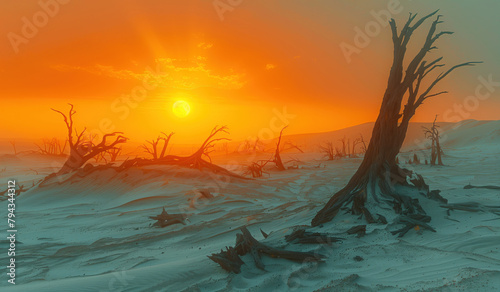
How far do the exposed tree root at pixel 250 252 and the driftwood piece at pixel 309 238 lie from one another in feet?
1.13

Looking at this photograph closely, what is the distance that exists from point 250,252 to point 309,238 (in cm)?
80

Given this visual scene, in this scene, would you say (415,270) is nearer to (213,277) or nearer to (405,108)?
(213,277)

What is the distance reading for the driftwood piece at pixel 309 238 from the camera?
165 inches

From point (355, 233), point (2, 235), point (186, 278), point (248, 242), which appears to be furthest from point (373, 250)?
point (2, 235)

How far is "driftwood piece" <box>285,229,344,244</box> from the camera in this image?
418cm

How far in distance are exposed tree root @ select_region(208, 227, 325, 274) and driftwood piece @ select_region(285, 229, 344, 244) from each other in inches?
13.6

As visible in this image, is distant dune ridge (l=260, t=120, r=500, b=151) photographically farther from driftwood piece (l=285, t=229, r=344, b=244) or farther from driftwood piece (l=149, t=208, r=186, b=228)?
driftwood piece (l=285, t=229, r=344, b=244)

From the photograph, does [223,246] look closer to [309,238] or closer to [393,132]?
[309,238]

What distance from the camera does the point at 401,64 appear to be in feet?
19.2

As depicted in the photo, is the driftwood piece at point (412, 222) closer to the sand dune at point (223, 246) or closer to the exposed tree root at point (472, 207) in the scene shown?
the sand dune at point (223, 246)

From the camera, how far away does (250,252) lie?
3910 millimetres

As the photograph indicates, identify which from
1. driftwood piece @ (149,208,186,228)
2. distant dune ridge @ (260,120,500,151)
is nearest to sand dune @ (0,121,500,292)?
driftwood piece @ (149,208,186,228)

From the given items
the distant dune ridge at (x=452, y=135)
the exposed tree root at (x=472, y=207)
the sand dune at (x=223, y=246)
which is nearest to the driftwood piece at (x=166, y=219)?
the sand dune at (x=223, y=246)

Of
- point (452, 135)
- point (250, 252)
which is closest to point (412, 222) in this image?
point (250, 252)
